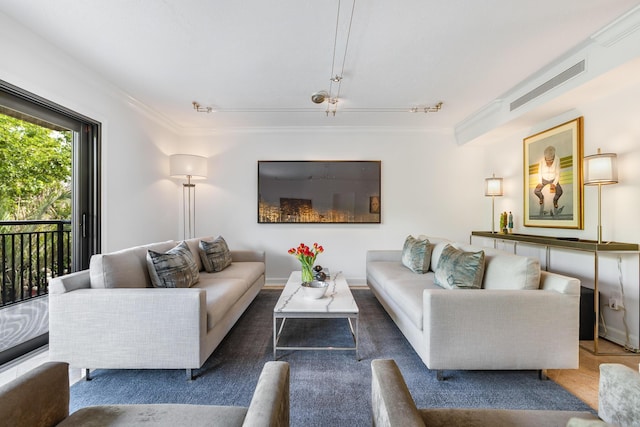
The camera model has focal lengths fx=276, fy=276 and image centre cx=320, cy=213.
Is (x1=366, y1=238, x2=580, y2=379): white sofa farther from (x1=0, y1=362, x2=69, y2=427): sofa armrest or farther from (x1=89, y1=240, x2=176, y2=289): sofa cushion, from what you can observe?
(x1=89, y1=240, x2=176, y2=289): sofa cushion

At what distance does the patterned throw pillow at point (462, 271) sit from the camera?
216 cm

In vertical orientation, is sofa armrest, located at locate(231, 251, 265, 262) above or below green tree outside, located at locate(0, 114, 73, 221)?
below

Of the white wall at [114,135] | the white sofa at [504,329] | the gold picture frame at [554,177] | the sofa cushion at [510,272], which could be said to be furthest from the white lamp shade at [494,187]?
the white wall at [114,135]

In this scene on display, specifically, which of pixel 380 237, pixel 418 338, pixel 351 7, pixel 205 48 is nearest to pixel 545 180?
pixel 380 237

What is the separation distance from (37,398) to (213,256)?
2270mm

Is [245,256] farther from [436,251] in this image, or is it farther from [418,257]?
[436,251]

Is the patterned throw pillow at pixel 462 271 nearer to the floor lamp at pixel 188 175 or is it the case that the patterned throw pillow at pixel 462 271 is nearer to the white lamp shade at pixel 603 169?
the white lamp shade at pixel 603 169

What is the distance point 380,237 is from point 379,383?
3.50 m

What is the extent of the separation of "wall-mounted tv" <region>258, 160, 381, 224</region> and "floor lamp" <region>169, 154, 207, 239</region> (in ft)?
2.80

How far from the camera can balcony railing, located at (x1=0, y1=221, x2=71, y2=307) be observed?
94.1 inches

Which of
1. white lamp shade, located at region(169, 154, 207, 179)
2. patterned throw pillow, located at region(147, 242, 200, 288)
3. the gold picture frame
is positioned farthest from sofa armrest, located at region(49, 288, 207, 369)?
the gold picture frame

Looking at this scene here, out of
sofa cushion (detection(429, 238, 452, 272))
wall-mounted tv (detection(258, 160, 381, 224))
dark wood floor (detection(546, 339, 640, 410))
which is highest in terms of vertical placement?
wall-mounted tv (detection(258, 160, 381, 224))

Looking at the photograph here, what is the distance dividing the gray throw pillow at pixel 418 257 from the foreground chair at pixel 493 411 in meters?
2.10

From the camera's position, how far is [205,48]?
7.38 ft
